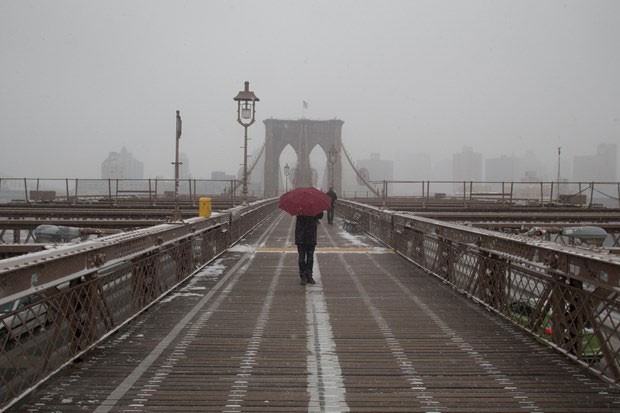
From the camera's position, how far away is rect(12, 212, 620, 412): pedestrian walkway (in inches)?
158

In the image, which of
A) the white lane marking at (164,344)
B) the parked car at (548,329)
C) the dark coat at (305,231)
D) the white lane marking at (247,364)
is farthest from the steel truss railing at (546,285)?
the white lane marking at (164,344)

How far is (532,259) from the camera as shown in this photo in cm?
534

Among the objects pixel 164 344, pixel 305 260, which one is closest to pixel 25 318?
pixel 164 344

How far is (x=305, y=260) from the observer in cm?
894

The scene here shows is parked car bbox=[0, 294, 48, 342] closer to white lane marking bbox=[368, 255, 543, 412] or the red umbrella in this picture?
white lane marking bbox=[368, 255, 543, 412]

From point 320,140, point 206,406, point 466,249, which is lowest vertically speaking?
point 206,406

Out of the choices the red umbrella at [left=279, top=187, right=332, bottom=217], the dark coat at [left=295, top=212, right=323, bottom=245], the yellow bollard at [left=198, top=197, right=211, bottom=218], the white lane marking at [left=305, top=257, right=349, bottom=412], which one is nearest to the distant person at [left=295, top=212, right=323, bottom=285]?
the dark coat at [left=295, top=212, right=323, bottom=245]

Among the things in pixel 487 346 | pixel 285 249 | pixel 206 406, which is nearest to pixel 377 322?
pixel 487 346

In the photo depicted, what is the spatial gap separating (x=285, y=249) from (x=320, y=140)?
310 feet

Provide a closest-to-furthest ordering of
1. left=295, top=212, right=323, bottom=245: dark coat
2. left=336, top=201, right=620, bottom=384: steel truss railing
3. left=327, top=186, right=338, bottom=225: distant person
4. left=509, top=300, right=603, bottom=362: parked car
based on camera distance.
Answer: left=336, top=201, right=620, bottom=384: steel truss railing < left=509, top=300, right=603, bottom=362: parked car < left=295, top=212, right=323, bottom=245: dark coat < left=327, top=186, right=338, bottom=225: distant person

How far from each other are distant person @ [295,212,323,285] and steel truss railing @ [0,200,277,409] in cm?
192

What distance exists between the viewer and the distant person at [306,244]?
8891 millimetres

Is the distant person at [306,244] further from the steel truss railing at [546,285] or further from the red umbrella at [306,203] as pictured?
the steel truss railing at [546,285]

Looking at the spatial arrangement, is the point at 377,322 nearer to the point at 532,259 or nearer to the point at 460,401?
the point at 532,259
